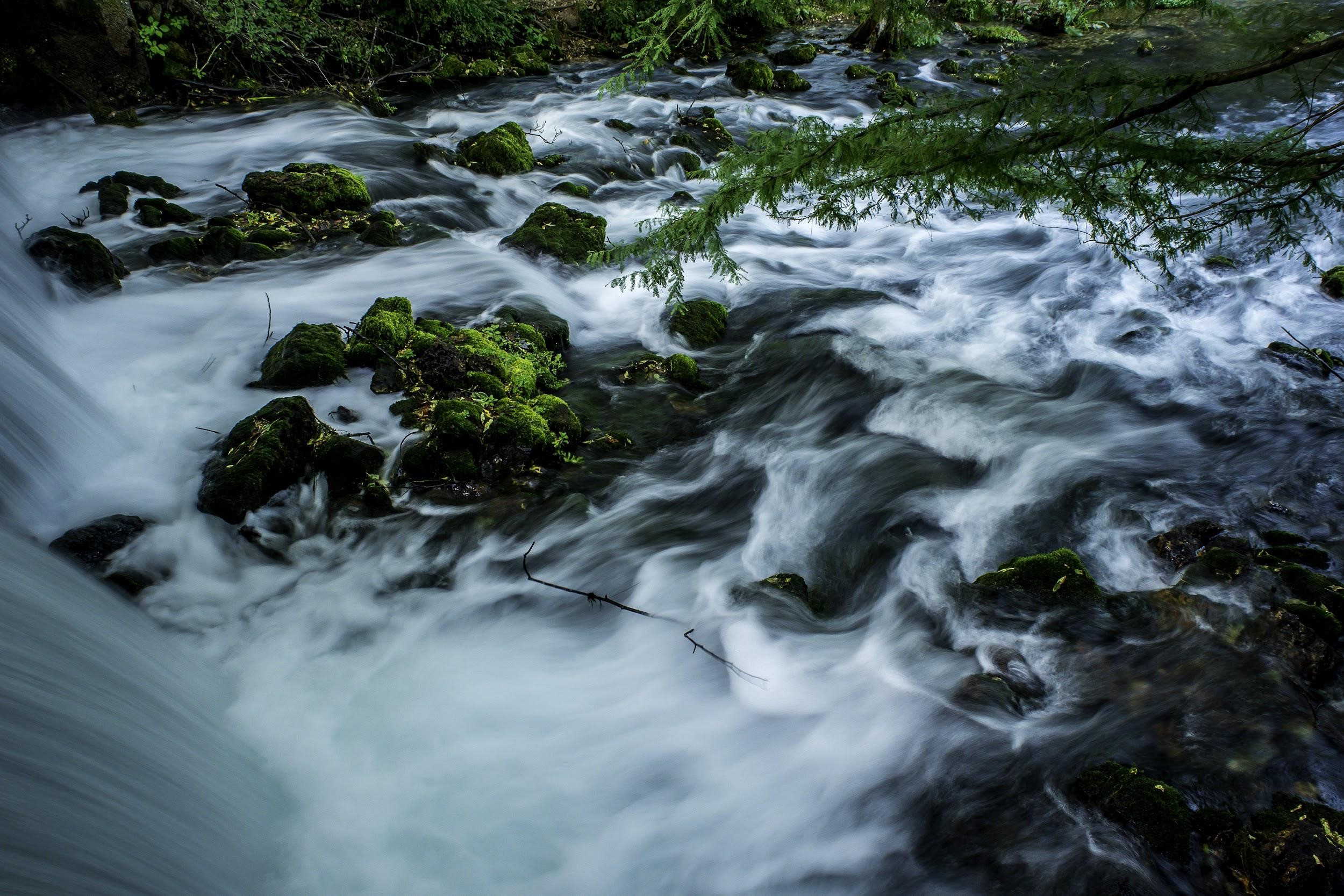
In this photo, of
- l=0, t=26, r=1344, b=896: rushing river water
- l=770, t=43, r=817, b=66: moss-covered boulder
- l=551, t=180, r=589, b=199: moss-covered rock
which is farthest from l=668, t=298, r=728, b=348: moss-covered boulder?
l=770, t=43, r=817, b=66: moss-covered boulder

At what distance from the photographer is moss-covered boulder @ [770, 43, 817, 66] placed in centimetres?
1875

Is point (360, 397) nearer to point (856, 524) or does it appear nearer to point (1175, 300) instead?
point (856, 524)

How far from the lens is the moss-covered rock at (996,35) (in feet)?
65.5

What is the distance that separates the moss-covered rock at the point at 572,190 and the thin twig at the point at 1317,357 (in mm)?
8669

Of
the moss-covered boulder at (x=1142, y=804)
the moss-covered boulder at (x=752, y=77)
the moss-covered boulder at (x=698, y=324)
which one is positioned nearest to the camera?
the moss-covered boulder at (x=1142, y=804)

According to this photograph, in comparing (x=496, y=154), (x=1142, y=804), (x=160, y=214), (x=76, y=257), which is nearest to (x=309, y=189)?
(x=160, y=214)

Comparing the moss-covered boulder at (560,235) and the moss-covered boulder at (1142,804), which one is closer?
the moss-covered boulder at (1142,804)

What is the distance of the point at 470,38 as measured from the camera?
16.2 meters

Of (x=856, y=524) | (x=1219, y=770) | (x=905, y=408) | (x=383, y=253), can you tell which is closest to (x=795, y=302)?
(x=905, y=408)

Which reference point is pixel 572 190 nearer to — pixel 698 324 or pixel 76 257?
pixel 698 324

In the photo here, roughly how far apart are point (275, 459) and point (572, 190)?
24.3 feet

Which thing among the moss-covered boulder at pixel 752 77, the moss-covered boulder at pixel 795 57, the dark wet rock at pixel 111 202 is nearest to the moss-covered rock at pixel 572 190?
the dark wet rock at pixel 111 202

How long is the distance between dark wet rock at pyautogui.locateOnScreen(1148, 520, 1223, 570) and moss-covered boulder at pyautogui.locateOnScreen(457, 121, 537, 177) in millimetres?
9800

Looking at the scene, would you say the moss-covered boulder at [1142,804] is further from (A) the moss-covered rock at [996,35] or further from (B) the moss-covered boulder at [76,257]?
(A) the moss-covered rock at [996,35]
